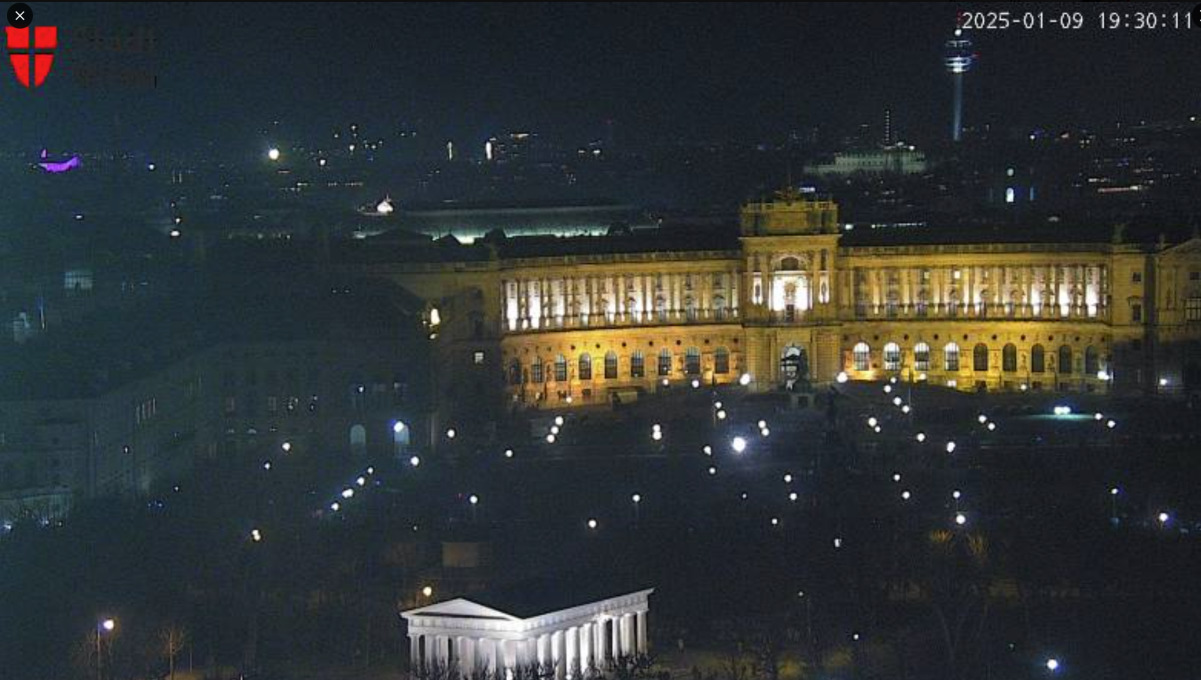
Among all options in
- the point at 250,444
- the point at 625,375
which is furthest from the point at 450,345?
the point at 250,444

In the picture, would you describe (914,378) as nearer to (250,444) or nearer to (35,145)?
(250,444)

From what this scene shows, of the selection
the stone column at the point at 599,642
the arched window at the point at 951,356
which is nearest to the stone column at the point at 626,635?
the stone column at the point at 599,642

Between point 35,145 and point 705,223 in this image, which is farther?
point 35,145

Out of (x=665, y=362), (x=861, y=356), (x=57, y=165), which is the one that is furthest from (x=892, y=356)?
(x=57, y=165)

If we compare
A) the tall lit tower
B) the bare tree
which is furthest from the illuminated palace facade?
the bare tree

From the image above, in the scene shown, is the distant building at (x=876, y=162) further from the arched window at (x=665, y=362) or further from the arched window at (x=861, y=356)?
the arched window at (x=665, y=362)

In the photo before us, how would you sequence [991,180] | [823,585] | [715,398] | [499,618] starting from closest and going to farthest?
[499,618] < [823,585] < [715,398] < [991,180]

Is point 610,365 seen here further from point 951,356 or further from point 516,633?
point 516,633
